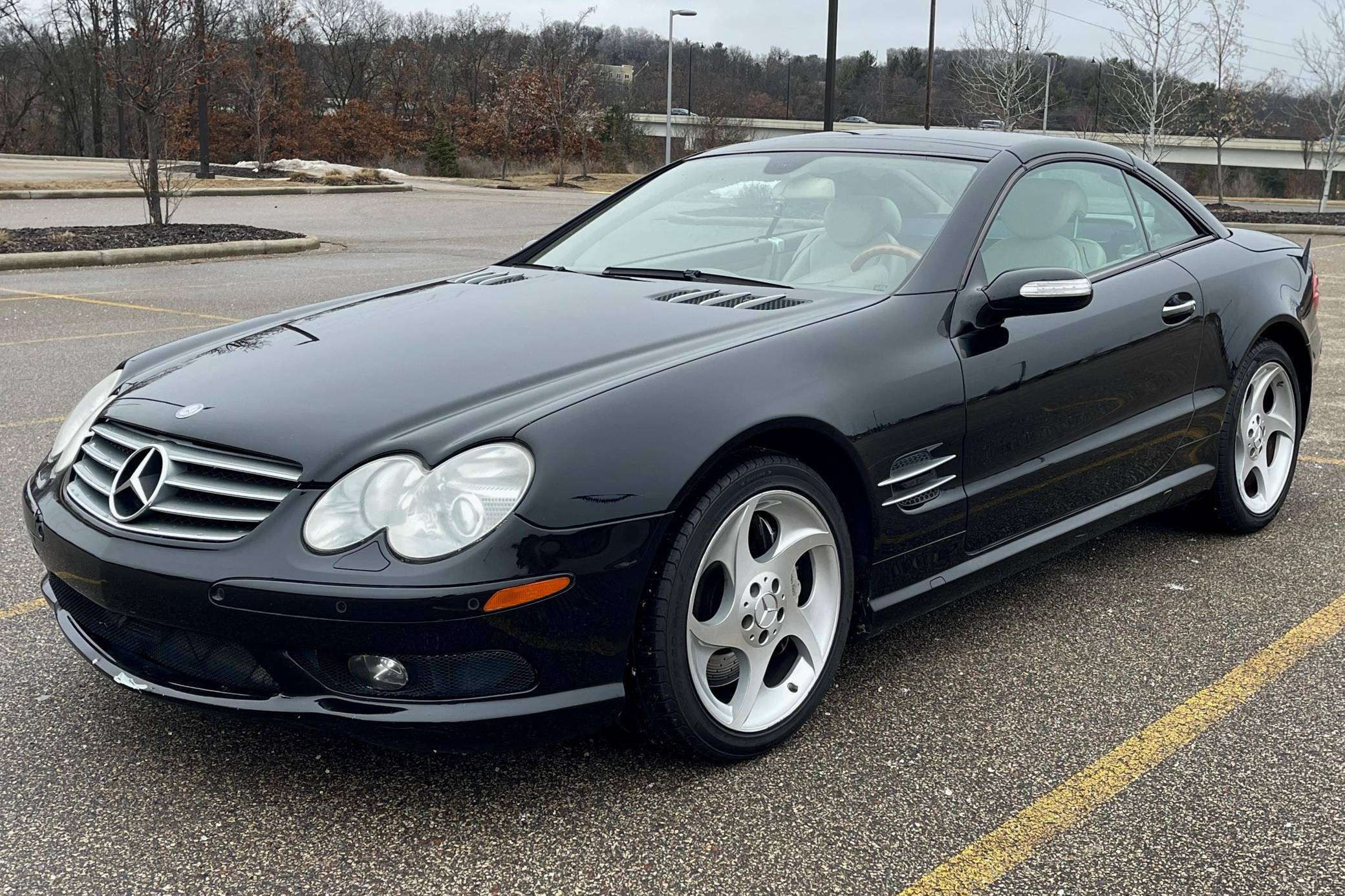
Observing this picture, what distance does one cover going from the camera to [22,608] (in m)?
3.79

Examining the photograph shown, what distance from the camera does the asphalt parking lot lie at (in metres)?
2.45

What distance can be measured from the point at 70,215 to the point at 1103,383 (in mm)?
20993

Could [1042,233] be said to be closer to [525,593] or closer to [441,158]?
[525,593]

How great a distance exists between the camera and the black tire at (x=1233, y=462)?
A: 441cm

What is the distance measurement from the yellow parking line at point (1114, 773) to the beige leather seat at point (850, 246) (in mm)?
1372

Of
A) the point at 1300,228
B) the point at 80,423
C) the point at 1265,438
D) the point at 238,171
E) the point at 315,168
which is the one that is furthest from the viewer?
the point at 238,171

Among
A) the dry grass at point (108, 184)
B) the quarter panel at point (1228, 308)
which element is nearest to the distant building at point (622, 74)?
the dry grass at point (108, 184)

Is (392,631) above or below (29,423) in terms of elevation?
above

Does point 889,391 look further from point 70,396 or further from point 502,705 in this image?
point 70,396

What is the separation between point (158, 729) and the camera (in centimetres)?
302

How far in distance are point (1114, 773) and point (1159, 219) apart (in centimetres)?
226

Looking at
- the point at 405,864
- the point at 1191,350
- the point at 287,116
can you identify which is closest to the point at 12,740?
the point at 405,864

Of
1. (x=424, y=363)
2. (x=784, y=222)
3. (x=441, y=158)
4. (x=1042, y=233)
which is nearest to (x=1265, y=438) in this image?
(x=1042, y=233)

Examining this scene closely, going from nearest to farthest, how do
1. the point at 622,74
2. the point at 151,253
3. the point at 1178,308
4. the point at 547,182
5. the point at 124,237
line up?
the point at 1178,308, the point at 151,253, the point at 124,237, the point at 547,182, the point at 622,74
